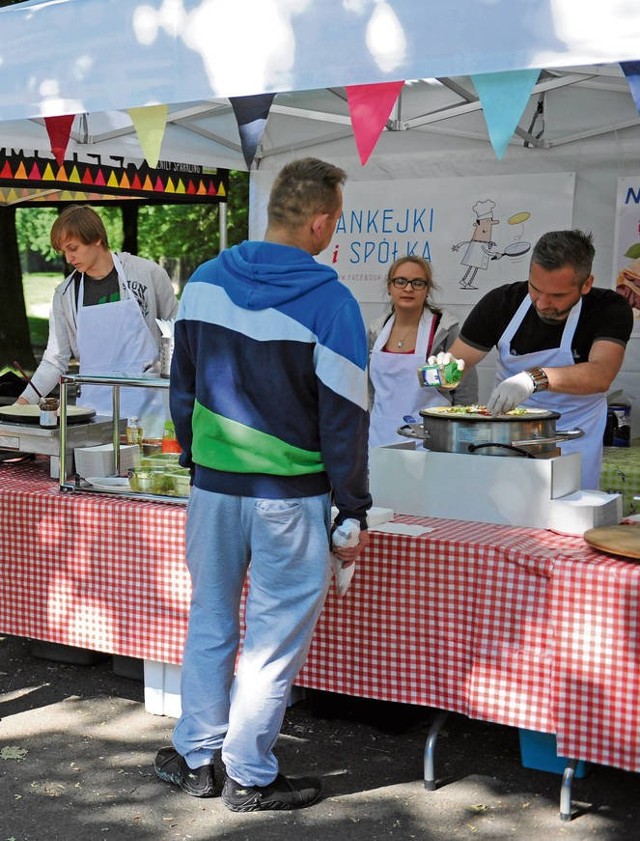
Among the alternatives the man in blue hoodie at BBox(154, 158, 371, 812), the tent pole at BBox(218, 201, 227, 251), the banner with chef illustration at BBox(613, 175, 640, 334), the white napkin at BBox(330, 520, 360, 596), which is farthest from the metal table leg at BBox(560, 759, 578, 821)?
the tent pole at BBox(218, 201, 227, 251)

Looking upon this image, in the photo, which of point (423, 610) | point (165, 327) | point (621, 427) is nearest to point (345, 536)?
point (423, 610)

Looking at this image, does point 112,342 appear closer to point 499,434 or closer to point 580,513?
point 499,434

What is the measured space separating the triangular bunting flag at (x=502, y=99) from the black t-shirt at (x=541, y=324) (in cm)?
128

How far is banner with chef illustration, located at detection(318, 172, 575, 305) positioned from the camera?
5785 mm

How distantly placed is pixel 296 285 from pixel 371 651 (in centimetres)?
113

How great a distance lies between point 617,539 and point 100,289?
106 inches

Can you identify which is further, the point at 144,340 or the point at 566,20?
the point at 144,340

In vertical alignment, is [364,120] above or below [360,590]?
above

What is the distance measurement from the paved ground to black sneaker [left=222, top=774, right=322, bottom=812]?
28 mm


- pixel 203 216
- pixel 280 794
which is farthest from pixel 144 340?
pixel 203 216

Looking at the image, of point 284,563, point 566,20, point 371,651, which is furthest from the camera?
point 371,651

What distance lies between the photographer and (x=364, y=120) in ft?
9.44

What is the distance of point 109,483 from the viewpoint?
3523 millimetres

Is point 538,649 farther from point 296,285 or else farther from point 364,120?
point 364,120
